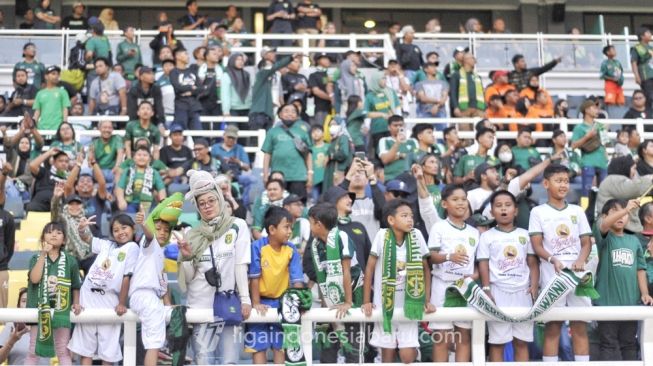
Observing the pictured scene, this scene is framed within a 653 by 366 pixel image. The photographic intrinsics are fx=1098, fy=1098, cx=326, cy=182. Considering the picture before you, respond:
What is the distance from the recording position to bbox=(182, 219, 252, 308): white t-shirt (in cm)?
825

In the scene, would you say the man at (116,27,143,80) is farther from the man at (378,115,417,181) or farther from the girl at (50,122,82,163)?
the man at (378,115,417,181)

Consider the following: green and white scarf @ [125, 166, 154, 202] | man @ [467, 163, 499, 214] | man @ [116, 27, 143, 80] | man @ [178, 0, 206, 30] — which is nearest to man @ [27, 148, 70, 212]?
green and white scarf @ [125, 166, 154, 202]

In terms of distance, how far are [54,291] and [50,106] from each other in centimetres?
824

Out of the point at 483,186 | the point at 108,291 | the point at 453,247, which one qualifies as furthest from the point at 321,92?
the point at 108,291

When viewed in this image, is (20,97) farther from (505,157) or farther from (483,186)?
(483,186)

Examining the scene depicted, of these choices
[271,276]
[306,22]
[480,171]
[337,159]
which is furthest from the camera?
[306,22]

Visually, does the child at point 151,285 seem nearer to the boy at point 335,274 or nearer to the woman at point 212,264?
the woman at point 212,264

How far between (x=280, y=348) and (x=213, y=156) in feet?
20.5

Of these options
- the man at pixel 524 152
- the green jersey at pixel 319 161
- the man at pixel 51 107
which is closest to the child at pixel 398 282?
the green jersey at pixel 319 161

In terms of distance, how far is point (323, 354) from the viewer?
8.37 m

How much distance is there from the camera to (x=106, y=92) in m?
17.1

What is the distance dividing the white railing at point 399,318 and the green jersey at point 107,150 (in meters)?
6.43

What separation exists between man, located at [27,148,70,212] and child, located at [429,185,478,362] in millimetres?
5802

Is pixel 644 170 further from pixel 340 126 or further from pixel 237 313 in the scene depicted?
pixel 237 313
